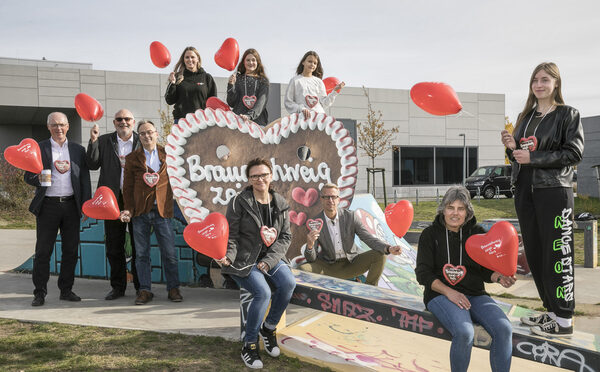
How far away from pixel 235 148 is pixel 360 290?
2.70 metres

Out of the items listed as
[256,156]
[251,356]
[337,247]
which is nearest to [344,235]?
[337,247]

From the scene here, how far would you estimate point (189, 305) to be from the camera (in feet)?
17.4

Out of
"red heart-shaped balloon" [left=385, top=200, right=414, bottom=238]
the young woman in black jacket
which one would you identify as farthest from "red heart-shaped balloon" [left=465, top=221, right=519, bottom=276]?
"red heart-shaped balloon" [left=385, top=200, right=414, bottom=238]

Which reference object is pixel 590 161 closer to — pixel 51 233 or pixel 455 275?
pixel 455 275

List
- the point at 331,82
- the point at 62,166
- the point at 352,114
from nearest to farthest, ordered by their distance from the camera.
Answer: the point at 62,166 < the point at 331,82 < the point at 352,114

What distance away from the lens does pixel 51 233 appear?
5.25m

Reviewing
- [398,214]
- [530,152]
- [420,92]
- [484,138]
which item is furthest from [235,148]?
[484,138]

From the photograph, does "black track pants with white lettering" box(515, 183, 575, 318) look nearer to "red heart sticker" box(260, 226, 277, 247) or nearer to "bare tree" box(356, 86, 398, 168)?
"red heart sticker" box(260, 226, 277, 247)

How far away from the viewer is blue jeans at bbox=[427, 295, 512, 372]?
117 inches

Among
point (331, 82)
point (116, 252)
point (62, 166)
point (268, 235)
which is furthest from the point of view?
point (331, 82)

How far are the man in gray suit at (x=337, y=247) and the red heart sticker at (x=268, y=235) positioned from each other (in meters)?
1.01

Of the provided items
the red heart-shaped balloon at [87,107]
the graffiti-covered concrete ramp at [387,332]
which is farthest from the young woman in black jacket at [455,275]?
the red heart-shaped balloon at [87,107]

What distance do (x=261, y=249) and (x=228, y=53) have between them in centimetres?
329

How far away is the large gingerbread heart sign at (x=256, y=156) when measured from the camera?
5.75 m
